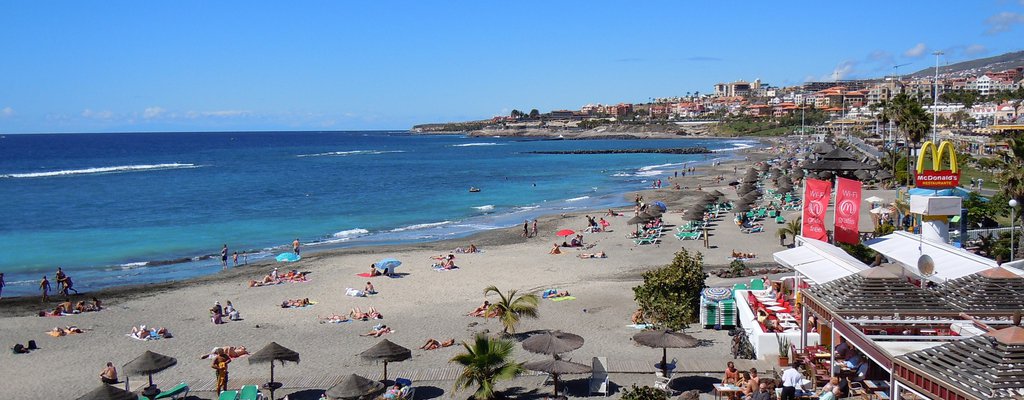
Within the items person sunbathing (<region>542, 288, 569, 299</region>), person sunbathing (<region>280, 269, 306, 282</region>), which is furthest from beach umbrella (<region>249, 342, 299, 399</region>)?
person sunbathing (<region>280, 269, 306, 282</region>)

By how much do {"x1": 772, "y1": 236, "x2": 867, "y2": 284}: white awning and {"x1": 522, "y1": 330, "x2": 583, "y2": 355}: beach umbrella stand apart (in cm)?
436

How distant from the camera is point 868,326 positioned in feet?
34.5

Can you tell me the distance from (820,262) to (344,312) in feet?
39.6

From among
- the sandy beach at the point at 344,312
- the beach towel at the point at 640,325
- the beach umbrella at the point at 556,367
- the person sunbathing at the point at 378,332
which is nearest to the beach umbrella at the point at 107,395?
the sandy beach at the point at 344,312

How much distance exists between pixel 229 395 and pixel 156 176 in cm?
7446

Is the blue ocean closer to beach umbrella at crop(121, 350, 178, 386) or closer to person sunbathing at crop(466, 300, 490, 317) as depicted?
person sunbathing at crop(466, 300, 490, 317)

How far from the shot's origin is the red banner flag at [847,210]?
15.2m

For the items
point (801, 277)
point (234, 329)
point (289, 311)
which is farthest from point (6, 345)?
point (801, 277)

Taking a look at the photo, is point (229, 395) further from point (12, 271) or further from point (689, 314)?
point (12, 271)

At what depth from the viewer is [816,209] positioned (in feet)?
52.7

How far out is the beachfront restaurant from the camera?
7.52 m

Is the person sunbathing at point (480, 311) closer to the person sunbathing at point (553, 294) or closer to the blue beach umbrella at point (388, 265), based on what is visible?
the person sunbathing at point (553, 294)

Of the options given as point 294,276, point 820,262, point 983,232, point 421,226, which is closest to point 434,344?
point 820,262

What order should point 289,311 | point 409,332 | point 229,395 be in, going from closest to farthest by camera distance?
point 229,395, point 409,332, point 289,311
